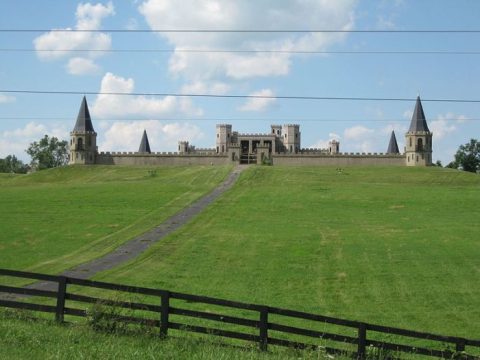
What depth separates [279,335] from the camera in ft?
58.9

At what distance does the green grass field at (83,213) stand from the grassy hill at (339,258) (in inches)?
143

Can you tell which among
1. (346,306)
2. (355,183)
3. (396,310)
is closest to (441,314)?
(396,310)

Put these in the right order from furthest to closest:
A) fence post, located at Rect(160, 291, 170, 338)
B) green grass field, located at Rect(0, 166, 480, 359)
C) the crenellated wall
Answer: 1. the crenellated wall
2. green grass field, located at Rect(0, 166, 480, 359)
3. fence post, located at Rect(160, 291, 170, 338)

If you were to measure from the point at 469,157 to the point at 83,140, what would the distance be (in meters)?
91.3

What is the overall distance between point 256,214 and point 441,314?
2764 centimetres

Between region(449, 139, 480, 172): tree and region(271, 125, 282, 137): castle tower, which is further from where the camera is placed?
region(271, 125, 282, 137): castle tower

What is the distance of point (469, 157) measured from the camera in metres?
145

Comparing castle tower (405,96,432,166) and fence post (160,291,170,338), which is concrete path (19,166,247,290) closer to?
fence post (160,291,170,338)

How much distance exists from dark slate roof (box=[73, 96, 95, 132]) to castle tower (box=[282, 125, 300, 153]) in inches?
2273

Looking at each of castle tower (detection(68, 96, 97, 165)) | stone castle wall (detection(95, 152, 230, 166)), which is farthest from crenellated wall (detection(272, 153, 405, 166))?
castle tower (detection(68, 96, 97, 165))

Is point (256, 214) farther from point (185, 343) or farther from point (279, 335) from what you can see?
point (185, 343)

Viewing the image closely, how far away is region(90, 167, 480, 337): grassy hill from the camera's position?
2183 centimetres

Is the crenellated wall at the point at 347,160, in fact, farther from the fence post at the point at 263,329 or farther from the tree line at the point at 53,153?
the fence post at the point at 263,329

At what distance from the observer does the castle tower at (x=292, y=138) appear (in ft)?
515
